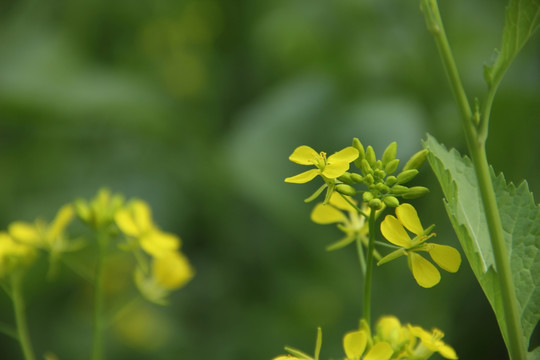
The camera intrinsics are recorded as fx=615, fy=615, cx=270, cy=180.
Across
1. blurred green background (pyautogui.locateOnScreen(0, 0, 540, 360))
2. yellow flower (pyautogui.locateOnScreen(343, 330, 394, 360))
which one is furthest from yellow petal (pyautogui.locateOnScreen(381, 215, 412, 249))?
blurred green background (pyautogui.locateOnScreen(0, 0, 540, 360))

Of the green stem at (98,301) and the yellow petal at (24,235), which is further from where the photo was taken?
the yellow petal at (24,235)

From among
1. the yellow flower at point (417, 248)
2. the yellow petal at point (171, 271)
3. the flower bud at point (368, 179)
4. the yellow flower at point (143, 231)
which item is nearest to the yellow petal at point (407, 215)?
the yellow flower at point (417, 248)

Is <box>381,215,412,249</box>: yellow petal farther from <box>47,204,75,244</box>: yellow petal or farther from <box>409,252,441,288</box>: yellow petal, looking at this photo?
<box>47,204,75,244</box>: yellow petal

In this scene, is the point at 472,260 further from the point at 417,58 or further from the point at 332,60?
the point at 332,60

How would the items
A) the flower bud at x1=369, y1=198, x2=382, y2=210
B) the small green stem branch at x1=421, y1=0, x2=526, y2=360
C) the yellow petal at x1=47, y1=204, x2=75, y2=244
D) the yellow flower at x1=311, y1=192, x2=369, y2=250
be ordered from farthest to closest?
the yellow petal at x1=47, y1=204, x2=75, y2=244 → the yellow flower at x1=311, y1=192, x2=369, y2=250 → the flower bud at x1=369, y1=198, x2=382, y2=210 → the small green stem branch at x1=421, y1=0, x2=526, y2=360

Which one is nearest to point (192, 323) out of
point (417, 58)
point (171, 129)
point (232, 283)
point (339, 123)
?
point (232, 283)

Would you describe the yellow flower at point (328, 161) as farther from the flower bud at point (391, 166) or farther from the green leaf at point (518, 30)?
the green leaf at point (518, 30)
